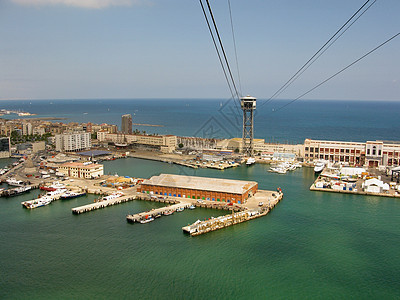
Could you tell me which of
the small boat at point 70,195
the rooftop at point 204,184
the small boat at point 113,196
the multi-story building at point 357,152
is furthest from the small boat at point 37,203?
the multi-story building at point 357,152

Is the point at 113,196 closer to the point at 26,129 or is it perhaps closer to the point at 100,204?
the point at 100,204

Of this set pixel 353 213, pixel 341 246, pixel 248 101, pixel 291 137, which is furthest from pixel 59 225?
pixel 291 137

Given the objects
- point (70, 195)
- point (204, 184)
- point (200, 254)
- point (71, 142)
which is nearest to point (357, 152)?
point (204, 184)

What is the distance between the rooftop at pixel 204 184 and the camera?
8641mm

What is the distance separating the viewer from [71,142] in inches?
685

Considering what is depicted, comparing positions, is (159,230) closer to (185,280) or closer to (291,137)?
(185,280)

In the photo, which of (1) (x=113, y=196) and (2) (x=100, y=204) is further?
(1) (x=113, y=196)

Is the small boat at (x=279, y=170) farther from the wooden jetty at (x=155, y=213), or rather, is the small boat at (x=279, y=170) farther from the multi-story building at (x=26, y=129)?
the multi-story building at (x=26, y=129)

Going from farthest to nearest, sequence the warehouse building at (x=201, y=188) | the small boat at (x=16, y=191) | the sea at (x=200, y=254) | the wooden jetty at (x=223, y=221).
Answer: the small boat at (x=16, y=191), the warehouse building at (x=201, y=188), the wooden jetty at (x=223, y=221), the sea at (x=200, y=254)

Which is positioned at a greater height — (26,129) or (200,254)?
(26,129)

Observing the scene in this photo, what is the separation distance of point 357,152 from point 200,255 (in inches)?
427

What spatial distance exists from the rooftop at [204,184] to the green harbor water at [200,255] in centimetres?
77

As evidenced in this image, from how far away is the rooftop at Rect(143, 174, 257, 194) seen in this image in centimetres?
864

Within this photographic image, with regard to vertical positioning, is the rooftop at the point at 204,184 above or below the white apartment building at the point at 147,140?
below
